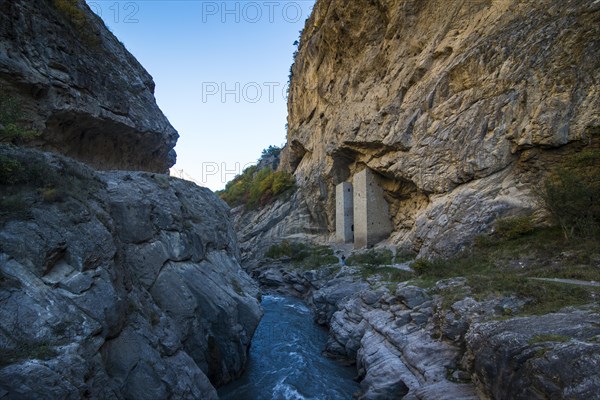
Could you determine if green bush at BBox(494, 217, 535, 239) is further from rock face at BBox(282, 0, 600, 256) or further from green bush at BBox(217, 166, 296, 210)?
green bush at BBox(217, 166, 296, 210)

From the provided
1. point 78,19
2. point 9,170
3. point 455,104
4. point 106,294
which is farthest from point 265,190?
point 9,170

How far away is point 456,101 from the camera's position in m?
22.9

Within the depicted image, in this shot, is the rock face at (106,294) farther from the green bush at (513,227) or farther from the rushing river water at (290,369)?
the green bush at (513,227)

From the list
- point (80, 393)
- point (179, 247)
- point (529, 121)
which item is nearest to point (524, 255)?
point (529, 121)

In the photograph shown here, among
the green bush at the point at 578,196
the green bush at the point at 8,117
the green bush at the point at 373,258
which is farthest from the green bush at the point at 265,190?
the green bush at the point at 8,117

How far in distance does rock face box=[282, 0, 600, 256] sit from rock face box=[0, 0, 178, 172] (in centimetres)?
1695

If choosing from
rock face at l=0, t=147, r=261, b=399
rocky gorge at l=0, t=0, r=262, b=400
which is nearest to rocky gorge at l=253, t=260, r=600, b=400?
rocky gorge at l=0, t=0, r=262, b=400

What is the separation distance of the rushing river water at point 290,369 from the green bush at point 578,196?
11425mm

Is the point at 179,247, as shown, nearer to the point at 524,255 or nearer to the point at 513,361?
the point at 513,361

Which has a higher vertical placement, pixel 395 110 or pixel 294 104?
pixel 294 104

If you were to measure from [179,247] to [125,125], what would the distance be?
19.1 ft

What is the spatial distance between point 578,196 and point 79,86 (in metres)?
20.5

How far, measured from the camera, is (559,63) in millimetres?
17688

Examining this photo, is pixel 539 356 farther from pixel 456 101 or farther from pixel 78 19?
pixel 456 101
